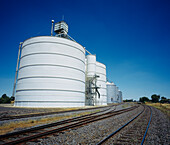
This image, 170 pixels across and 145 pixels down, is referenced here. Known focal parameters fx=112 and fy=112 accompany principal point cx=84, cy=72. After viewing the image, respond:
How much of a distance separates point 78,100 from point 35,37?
1962 centimetres

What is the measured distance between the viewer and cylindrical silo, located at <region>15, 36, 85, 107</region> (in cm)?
2438

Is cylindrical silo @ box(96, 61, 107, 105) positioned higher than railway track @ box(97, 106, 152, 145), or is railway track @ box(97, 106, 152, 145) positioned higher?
cylindrical silo @ box(96, 61, 107, 105)

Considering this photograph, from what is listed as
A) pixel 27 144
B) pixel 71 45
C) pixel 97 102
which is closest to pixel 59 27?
pixel 71 45

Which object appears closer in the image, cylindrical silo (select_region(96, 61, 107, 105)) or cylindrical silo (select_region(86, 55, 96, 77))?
cylindrical silo (select_region(86, 55, 96, 77))

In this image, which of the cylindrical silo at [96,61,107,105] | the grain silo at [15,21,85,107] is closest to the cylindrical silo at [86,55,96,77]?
the cylindrical silo at [96,61,107,105]

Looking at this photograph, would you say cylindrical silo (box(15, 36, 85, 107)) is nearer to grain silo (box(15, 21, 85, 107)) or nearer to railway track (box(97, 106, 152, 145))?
grain silo (box(15, 21, 85, 107))

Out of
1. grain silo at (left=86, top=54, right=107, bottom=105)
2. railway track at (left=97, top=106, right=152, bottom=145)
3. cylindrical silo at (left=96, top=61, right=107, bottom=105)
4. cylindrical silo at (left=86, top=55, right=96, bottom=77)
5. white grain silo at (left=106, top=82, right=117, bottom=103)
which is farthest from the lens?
white grain silo at (left=106, top=82, right=117, bottom=103)

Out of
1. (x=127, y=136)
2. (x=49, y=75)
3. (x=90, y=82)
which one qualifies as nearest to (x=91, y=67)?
(x=90, y=82)

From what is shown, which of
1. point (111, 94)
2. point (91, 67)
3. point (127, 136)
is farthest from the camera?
point (111, 94)

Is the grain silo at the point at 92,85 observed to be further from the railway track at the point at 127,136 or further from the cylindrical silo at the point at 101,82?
the railway track at the point at 127,136

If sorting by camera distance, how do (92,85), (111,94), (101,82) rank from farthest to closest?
(111,94), (101,82), (92,85)

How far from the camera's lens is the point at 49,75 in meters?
25.1

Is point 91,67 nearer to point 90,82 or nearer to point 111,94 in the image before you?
point 90,82

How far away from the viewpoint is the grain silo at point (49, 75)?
80.0 feet
